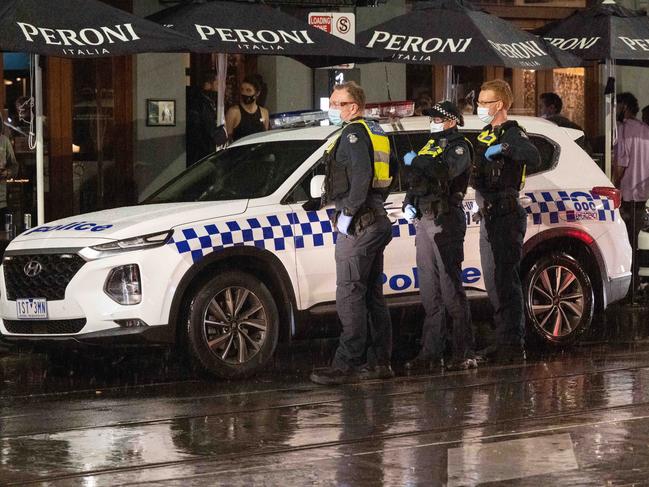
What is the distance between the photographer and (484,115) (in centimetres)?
1109

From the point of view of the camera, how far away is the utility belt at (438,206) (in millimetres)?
10484

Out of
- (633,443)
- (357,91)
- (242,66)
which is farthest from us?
(242,66)

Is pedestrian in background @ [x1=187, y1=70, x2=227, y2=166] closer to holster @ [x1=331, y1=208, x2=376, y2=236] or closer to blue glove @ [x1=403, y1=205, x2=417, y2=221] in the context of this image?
blue glove @ [x1=403, y1=205, x2=417, y2=221]

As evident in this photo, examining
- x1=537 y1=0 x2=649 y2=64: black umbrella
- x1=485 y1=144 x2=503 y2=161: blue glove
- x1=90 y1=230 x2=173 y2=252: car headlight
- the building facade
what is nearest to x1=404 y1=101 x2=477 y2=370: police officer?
x1=485 y1=144 x2=503 y2=161: blue glove

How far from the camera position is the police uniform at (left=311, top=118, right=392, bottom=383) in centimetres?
995

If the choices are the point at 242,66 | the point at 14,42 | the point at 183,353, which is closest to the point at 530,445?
the point at 183,353

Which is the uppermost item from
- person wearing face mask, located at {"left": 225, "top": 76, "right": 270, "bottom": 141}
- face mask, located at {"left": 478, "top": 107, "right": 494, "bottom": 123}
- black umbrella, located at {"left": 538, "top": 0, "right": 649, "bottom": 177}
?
black umbrella, located at {"left": 538, "top": 0, "right": 649, "bottom": 177}

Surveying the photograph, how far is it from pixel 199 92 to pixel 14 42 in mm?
5567

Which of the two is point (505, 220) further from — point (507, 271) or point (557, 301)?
point (557, 301)

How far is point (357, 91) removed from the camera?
1014 centimetres

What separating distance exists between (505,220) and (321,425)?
2.93m

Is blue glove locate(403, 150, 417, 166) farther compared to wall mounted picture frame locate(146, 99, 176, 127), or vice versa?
wall mounted picture frame locate(146, 99, 176, 127)

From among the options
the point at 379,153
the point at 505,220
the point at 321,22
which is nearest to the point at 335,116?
the point at 379,153

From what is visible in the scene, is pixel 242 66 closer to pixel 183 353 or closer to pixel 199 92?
pixel 199 92
